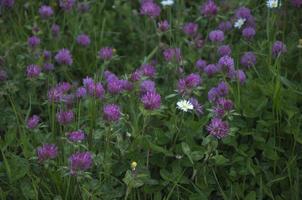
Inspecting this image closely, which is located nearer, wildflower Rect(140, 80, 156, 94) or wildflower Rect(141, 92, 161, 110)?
wildflower Rect(141, 92, 161, 110)

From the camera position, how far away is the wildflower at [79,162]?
212cm

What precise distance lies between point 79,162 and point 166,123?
0.53m

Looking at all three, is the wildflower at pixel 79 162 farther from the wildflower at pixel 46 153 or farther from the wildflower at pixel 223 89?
the wildflower at pixel 223 89

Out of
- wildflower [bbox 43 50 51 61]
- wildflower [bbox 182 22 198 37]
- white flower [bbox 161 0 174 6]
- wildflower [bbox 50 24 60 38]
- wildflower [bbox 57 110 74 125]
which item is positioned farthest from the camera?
white flower [bbox 161 0 174 6]

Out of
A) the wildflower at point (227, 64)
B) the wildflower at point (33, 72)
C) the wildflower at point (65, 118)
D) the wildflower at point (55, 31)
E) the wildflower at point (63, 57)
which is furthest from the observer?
the wildflower at point (55, 31)

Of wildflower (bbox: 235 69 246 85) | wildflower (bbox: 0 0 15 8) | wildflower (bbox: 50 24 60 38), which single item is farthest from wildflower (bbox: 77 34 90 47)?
wildflower (bbox: 235 69 246 85)

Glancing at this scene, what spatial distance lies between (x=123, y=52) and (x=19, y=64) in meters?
0.79

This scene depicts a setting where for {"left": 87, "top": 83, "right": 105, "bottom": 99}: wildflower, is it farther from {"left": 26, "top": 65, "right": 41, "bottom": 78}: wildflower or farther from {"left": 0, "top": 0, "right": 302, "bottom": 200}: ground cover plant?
{"left": 26, "top": 65, "right": 41, "bottom": 78}: wildflower

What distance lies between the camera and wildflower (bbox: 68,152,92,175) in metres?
2.12

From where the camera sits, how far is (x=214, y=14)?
11.4ft

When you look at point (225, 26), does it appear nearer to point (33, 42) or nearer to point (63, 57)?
point (63, 57)

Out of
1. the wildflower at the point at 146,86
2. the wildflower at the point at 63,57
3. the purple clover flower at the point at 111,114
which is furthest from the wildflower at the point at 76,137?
the wildflower at the point at 63,57

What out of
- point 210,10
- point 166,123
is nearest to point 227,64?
point 166,123

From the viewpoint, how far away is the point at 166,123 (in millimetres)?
2502
